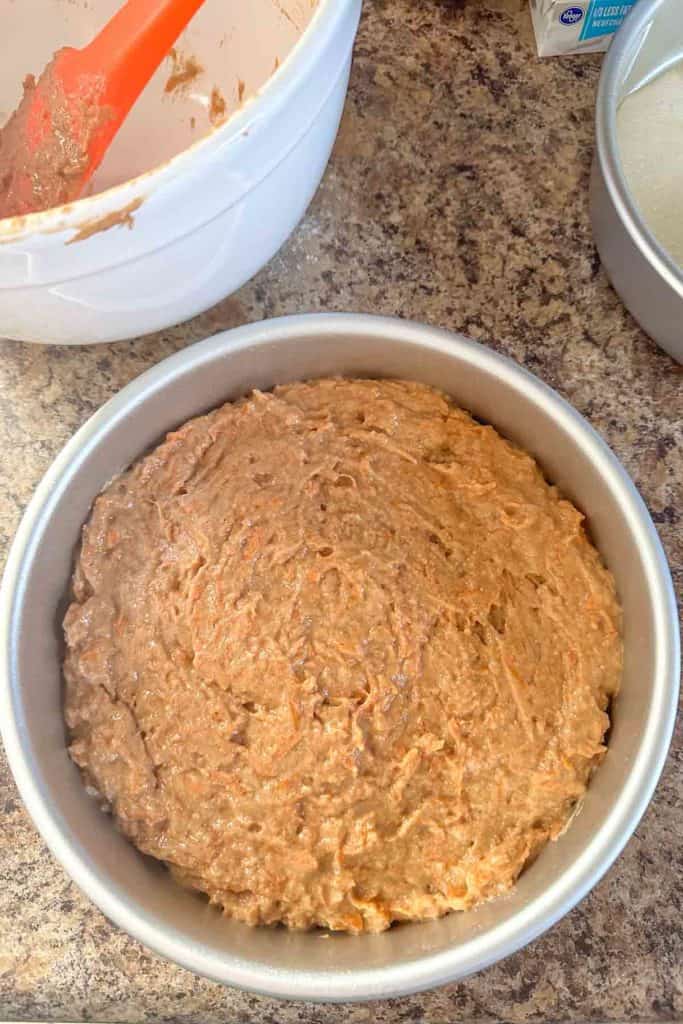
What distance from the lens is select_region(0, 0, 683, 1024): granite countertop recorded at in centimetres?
114

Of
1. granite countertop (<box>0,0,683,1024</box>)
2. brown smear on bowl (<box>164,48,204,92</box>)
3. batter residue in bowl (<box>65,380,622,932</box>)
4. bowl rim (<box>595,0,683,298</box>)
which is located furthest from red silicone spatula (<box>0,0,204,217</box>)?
bowl rim (<box>595,0,683,298</box>)

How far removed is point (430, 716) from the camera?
1.05m

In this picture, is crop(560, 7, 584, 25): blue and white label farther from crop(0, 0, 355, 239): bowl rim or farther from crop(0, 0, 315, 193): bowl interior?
crop(0, 0, 355, 239): bowl rim

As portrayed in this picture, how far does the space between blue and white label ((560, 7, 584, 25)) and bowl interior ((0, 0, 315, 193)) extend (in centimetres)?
43

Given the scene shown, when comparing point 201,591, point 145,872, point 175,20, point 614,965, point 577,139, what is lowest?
point 614,965

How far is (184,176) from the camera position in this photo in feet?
2.65

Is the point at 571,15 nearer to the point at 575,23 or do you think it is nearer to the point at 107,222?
the point at 575,23

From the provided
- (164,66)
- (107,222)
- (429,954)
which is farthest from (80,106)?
(429,954)

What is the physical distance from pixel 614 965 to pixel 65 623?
800mm

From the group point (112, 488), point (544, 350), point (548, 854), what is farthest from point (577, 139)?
point (548, 854)

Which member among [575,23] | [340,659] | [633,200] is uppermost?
[575,23]

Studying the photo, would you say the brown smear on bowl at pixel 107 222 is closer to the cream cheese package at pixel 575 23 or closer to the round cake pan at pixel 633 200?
the round cake pan at pixel 633 200

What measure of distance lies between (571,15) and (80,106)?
26.8 inches

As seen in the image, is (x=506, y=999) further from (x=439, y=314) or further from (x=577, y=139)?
(x=577, y=139)
